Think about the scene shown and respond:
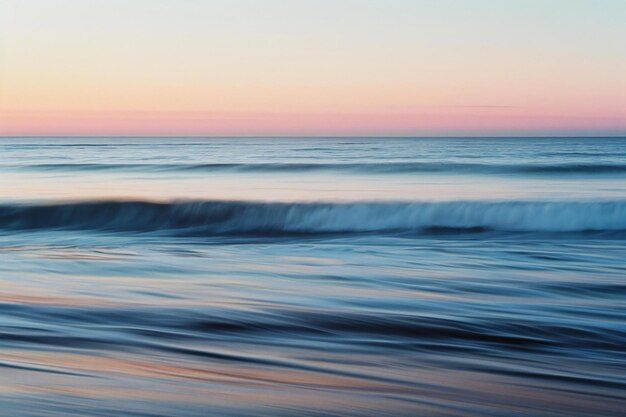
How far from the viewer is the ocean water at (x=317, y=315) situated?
3.06 meters

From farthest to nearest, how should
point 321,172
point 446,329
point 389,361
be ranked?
point 321,172
point 446,329
point 389,361

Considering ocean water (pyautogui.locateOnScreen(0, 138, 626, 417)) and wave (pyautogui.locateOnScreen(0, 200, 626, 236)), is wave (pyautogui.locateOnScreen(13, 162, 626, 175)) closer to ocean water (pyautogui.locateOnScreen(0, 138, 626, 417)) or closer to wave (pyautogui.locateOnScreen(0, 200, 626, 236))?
wave (pyautogui.locateOnScreen(0, 200, 626, 236))

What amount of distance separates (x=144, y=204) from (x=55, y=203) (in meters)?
1.60

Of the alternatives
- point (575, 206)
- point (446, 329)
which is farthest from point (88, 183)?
point (446, 329)

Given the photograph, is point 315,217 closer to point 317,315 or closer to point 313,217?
point 313,217

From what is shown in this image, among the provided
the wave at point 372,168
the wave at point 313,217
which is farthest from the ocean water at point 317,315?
the wave at point 372,168

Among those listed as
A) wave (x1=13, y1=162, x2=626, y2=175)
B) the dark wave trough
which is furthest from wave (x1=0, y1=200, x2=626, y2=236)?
wave (x1=13, y1=162, x2=626, y2=175)

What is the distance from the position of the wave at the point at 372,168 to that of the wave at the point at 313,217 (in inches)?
390

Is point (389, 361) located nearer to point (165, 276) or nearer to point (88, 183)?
point (165, 276)

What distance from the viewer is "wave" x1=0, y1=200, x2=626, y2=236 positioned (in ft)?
37.3

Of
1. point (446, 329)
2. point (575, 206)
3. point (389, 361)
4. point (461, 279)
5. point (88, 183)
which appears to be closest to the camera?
point (389, 361)

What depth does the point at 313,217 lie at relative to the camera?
12328mm

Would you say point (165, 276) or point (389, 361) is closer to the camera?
point (389, 361)

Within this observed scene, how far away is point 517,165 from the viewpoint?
24.8 meters
